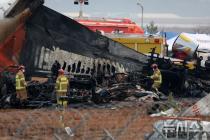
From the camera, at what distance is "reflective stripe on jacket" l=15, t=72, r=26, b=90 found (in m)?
19.5

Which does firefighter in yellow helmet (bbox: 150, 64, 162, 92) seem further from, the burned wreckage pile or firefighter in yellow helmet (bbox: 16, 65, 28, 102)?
firefighter in yellow helmet (bbox: 16, 65, 28, 102)

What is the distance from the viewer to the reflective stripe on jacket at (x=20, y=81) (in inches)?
767

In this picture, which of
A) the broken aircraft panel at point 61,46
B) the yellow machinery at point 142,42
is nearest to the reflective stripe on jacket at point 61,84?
the broken aircraft panel at point 61,46

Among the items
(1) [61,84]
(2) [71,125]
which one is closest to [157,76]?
(1) [61,84]

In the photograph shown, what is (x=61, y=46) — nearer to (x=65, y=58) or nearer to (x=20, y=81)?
(x=65, y=58)

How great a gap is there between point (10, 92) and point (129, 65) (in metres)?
4.71

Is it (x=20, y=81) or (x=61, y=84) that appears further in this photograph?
(x=20, y=81)

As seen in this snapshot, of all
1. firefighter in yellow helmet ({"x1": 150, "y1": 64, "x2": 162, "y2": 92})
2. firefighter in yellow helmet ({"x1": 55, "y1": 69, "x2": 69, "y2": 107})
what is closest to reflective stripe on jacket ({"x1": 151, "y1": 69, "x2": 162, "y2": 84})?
firefighter in yellow helmet ({"x1": 150, "y1": 64, "x2": 162, "y2": 92})

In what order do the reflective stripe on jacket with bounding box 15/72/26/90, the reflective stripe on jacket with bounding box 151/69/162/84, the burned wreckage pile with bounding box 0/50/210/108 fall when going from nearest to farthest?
1. the reflective stripe on jacket with bounding box 15/72/26/90
2. the burned wreckage pile with bounding box 0/50/210/108
3. the reflective stripe on jacket with bounding box 151/69/162/84

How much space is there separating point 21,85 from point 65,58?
2250 mm

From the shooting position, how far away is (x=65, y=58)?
69.3ft

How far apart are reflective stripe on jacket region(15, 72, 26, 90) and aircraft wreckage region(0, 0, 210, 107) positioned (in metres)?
0.64

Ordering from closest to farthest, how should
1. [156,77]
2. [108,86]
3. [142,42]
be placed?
[108,86]
[156,77]
[142,42]

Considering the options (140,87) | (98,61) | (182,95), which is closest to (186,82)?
(182,95)
